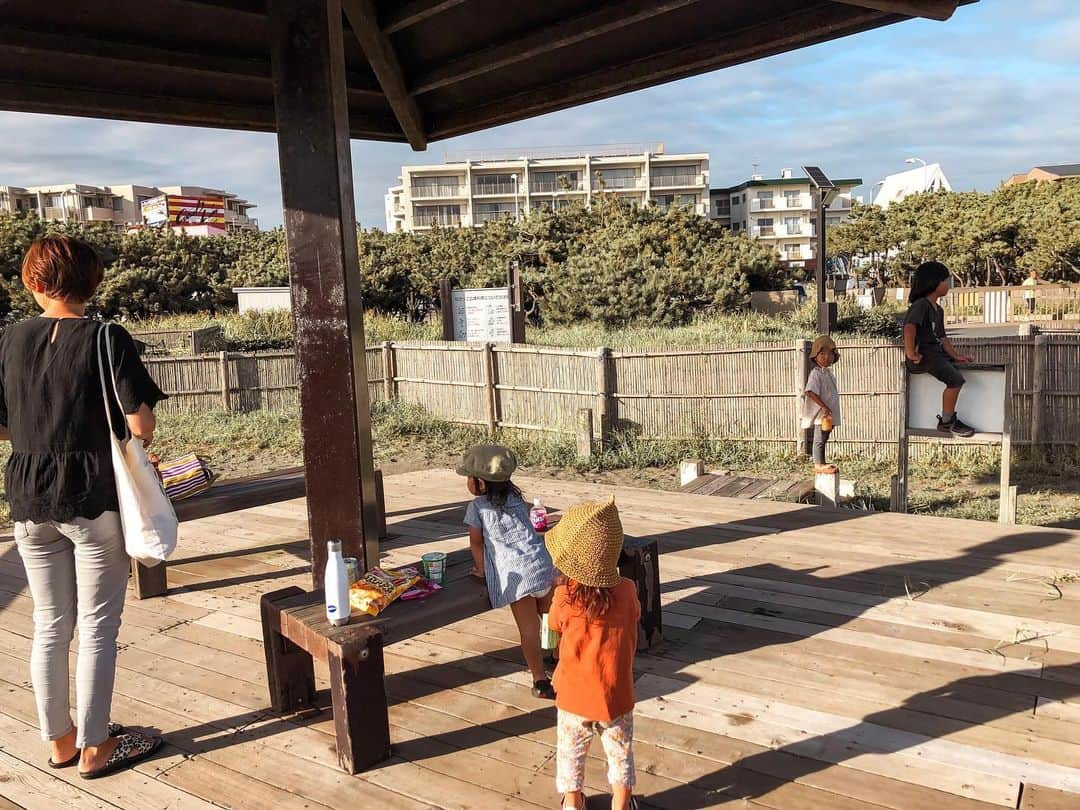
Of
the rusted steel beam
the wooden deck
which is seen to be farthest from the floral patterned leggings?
the rusted steel beam

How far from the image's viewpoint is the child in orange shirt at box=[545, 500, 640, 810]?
7.84 ft

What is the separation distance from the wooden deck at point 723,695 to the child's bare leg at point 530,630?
15 centimetres

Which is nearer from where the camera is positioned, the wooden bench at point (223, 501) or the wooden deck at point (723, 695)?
the wooden deck at point (723, 695)

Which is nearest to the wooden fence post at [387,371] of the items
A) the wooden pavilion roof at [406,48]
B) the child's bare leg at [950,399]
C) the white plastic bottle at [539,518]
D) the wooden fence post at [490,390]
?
the wooden fence post at [490,390]

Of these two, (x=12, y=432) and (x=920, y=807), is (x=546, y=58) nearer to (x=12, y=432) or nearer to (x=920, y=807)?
(x=12, y=432)

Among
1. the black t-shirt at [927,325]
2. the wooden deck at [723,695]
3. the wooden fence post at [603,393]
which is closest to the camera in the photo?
the wooden deck at [723,695]

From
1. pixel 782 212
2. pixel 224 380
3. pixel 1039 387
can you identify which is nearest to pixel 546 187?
pixel 782 212

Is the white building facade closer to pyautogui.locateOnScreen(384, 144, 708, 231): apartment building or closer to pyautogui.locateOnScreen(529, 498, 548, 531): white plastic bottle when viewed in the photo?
pyautogui.locateOnScreen(384, 144, 708, 231): apartment building

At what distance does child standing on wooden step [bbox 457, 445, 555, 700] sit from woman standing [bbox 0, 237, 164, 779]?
1.25 metres

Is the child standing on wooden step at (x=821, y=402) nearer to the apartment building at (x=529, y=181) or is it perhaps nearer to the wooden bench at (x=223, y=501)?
the wooden bench at (x=223, y=501)

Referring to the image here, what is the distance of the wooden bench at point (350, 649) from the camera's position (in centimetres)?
276

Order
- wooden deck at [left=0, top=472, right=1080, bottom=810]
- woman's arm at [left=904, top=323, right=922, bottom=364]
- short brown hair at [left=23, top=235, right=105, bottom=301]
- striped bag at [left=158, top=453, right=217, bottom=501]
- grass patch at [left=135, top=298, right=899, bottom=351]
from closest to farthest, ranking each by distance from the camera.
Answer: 1. short brown hair at [left=23, top=235, right=105, bottom=301]
2. wooden deck at [left=0, top=472, right=1080, bottom=810]
3. striped bag at [left=158, top=453, right=217, bottom=501]
4. woman's arm at [left=904, top=323, right=922, bottom=364]
5. grass patch at [left=135, top=298, right=899, bottom=351]

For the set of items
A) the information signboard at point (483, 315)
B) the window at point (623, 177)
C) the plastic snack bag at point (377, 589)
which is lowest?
the plastic snack bag at point (377, 589)

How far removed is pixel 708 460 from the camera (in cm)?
1086
